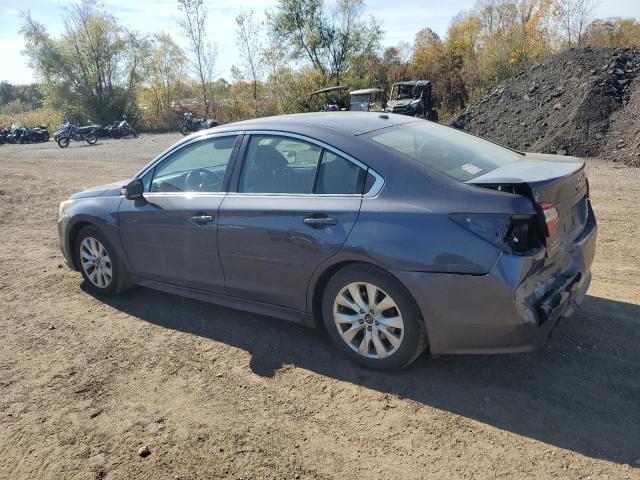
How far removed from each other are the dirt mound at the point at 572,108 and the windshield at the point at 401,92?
415cm

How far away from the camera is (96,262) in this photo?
17.2 feet

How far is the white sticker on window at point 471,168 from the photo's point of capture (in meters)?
3.48

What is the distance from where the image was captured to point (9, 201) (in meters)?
11.1

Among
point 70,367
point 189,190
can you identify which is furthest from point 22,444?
point 189,190

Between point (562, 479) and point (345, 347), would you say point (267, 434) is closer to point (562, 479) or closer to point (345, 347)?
point (345, 347)

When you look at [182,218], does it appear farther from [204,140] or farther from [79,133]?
[79,133]

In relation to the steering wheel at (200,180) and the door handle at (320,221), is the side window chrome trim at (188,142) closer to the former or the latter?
the steering wheel at (200,180)

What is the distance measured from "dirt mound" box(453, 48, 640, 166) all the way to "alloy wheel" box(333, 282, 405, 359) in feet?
35.7

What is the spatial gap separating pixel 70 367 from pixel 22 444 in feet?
2.88

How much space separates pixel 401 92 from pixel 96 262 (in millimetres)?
19395

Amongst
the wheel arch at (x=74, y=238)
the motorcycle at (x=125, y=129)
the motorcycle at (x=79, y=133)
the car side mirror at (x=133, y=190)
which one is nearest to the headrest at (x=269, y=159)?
the car side mirror at (x=133, y=190)

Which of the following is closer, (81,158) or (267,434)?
(267,434)

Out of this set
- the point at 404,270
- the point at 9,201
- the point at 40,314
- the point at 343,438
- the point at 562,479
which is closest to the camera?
the point at 562,479

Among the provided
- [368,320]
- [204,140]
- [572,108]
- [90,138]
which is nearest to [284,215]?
[368,320]
